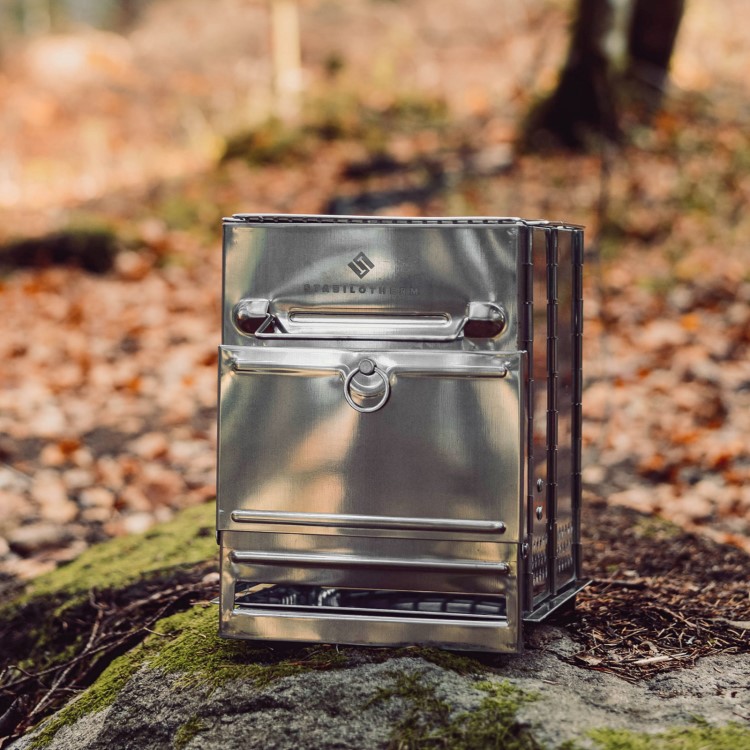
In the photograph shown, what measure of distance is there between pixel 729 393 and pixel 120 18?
3120 centimetres

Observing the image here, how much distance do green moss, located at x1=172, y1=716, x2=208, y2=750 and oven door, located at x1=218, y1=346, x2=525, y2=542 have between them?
44 centimetres

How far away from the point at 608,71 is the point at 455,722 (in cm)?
793

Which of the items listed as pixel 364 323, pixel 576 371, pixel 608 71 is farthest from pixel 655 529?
pixel 608 71

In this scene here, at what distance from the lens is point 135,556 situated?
3.49 meters

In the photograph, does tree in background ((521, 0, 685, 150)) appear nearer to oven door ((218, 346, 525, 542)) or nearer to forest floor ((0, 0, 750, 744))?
forest floor ((0, 0, 750, 744))

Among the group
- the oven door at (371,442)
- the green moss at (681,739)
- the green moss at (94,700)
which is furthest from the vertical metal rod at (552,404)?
the green moss at (94,700)

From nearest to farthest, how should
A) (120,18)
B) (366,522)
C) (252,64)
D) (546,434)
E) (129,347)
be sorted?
(366,522)
(546,434)
(129,347)
(252,64)
(120,18)

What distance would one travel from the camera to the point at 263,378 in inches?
82.4

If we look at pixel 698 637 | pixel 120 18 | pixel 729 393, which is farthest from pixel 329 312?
pixel 120 18

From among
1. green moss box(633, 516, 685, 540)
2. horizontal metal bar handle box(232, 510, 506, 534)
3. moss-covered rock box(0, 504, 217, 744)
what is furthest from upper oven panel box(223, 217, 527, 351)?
green moss box(633, 516, 685, 540)

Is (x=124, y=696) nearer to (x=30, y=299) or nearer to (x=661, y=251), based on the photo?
(x=30, y=299)

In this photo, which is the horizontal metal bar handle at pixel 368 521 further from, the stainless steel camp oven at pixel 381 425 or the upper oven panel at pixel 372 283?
the upper oven panel at pixel 372 283

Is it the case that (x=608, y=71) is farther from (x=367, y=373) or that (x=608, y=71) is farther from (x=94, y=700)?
(x=94, y=700)

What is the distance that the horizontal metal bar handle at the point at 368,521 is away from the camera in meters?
2.03
